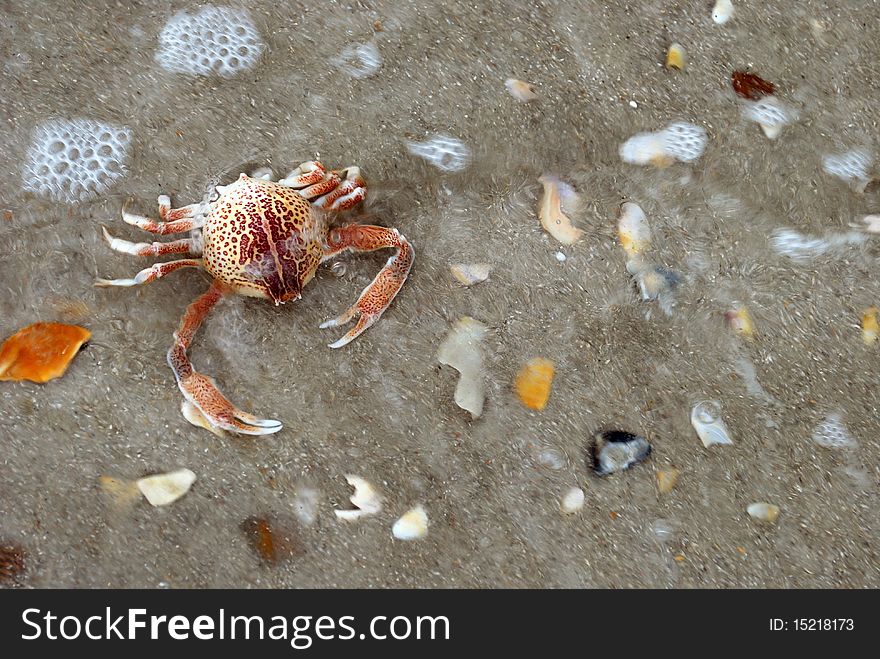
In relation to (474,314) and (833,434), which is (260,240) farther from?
(833,434)

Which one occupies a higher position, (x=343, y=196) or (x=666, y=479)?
(x=343, y=196)

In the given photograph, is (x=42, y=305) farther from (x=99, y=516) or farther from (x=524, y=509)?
(x=524, y=509)

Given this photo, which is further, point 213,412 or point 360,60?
point 360,60

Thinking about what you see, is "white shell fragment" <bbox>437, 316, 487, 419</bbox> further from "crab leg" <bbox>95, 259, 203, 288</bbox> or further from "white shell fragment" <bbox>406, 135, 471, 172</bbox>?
"crab leg" <bbox>95, 259, 203, 288</bbox>

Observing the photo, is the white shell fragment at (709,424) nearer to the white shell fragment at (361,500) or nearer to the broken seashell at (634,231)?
the broken seashell at (634,231)

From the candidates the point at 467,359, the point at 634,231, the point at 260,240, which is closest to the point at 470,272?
the point at 467,359
